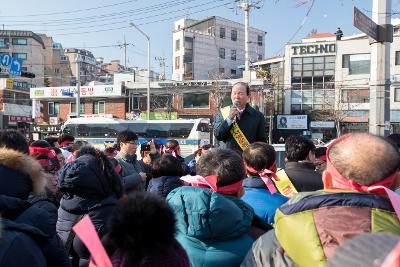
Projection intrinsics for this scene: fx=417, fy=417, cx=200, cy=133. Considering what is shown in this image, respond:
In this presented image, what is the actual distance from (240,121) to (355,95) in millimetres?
33865

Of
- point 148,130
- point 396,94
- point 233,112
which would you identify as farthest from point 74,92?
point 233,112

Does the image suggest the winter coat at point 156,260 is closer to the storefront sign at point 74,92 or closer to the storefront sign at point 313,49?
the storefront sign at point 313,49

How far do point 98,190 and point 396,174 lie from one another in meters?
2.23

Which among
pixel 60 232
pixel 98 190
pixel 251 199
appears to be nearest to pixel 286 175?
pixel 251 199

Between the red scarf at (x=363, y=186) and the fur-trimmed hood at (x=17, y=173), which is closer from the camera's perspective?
the red scarf at (x=363, y=186)

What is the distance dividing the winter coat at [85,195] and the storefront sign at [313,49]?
36.9 metres

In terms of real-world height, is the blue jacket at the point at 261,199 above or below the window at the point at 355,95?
below

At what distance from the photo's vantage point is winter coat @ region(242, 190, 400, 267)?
1.45 meters

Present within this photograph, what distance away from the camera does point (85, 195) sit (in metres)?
3.30

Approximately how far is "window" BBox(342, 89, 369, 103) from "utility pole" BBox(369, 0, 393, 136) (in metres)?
30.4

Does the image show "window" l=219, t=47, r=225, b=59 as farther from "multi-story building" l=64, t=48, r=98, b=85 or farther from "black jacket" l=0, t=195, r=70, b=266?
"black jacket" l=0, t=195, r=70, b=266

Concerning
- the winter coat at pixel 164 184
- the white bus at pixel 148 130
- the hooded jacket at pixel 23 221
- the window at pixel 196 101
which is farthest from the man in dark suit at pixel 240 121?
the window at pixel 196 101

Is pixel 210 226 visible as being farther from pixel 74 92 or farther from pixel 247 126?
pixel 74 92

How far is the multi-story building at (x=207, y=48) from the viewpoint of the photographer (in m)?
54.8
